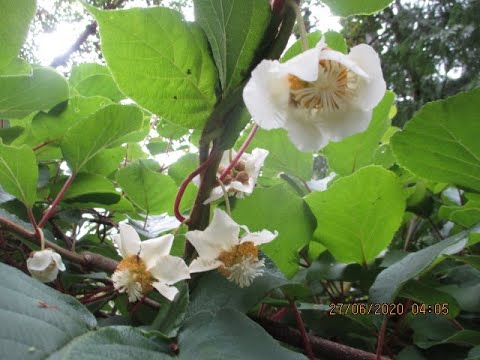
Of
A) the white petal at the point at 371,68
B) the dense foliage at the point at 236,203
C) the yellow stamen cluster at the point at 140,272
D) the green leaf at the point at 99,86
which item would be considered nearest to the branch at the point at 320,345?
the dense foliage at the point at 236,203

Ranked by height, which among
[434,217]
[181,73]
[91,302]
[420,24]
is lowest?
[91,302]

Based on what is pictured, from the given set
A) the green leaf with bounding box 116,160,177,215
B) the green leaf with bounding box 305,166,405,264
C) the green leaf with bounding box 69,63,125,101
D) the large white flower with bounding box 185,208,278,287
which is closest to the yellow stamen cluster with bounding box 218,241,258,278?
the large white flower with bounding box 185,208,278,287

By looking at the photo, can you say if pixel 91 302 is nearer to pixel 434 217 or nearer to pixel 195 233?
pixel 195 233

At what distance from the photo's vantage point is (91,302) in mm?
479

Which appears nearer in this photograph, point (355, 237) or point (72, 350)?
point (72, 350)

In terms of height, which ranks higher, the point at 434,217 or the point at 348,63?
the point at 348,63

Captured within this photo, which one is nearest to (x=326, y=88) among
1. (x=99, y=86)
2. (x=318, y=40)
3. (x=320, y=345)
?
(x=318, y=40)

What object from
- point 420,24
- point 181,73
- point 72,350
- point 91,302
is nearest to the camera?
point 72,350

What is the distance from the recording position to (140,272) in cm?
42

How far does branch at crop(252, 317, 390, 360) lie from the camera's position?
407 millimetres

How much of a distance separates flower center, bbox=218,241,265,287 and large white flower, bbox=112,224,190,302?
0.03m

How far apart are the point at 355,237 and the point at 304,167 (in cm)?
17

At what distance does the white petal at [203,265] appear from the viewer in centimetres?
40

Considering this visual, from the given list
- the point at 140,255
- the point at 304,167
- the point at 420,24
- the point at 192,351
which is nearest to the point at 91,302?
the point at 140,255
